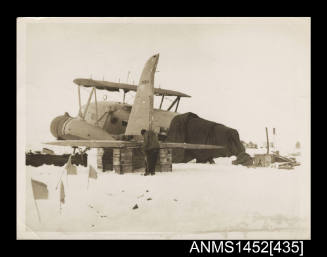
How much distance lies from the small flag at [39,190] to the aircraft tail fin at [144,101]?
1.31 meters

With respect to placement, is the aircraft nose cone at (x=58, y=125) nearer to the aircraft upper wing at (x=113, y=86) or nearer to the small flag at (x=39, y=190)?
the aircraft upper wing at (x=113, y=86)

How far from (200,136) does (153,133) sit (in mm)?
774

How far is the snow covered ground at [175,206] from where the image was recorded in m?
5.27

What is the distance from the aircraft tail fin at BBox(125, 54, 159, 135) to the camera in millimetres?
5391

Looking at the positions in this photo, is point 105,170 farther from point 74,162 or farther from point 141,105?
point 141,105

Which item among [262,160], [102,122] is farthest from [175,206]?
[102,122]

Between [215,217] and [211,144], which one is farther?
[211,144]

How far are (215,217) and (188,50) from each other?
2189 millimetres

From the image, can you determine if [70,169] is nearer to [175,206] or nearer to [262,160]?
[175,206]

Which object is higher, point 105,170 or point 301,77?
point 301,77

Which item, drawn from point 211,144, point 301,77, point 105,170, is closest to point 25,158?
point 105,170

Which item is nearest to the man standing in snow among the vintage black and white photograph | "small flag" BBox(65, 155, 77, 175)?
the vintage black and white photograph

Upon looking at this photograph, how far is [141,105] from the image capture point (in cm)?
548

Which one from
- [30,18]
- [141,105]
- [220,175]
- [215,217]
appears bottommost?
[215,217]
